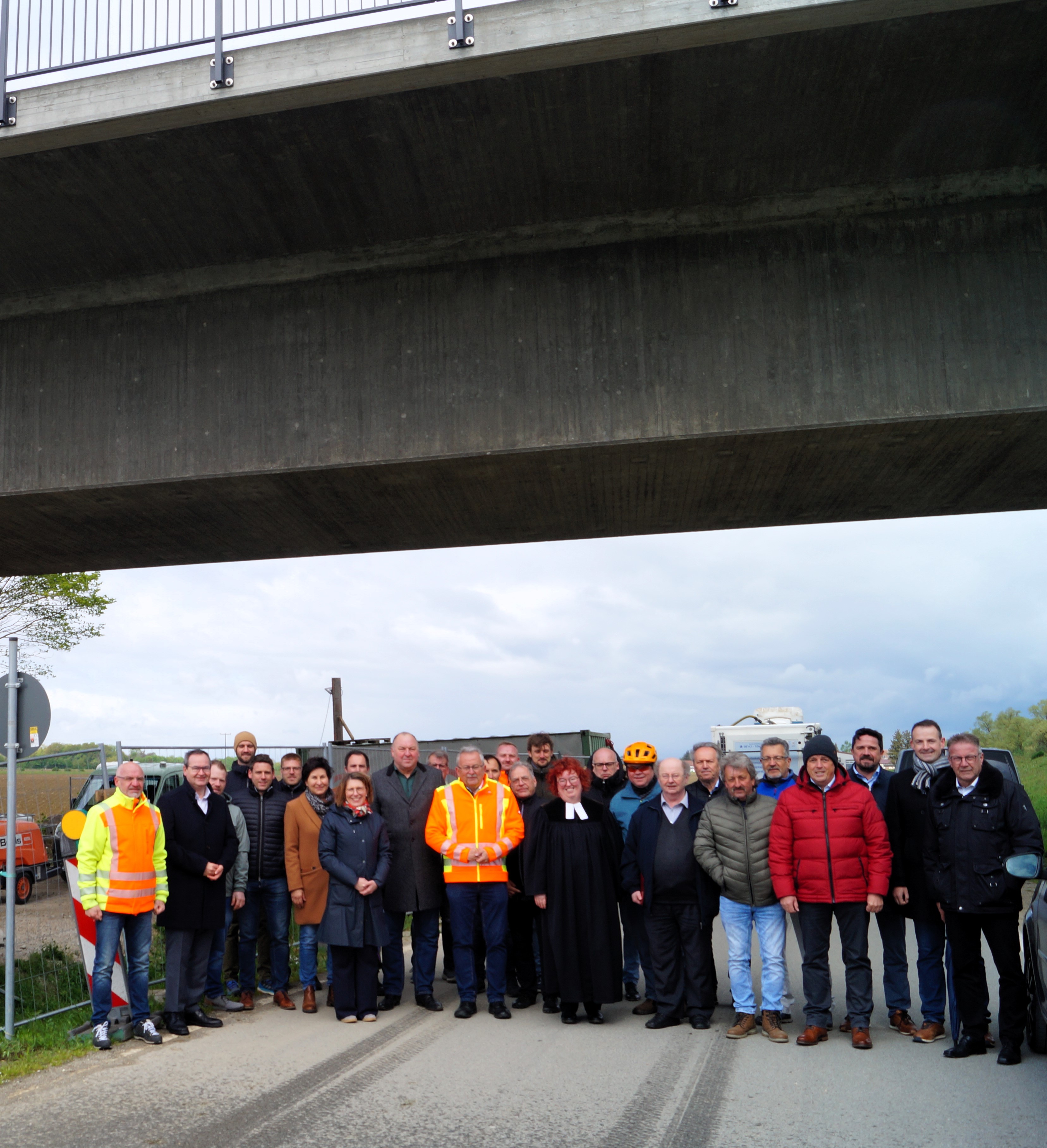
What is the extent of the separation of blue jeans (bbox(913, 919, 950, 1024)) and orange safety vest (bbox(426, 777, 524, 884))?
3.21 metres

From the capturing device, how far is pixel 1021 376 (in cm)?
764

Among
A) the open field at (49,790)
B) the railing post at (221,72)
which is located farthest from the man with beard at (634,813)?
the railing post at (221,72)

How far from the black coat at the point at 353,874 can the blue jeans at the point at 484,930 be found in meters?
0.60

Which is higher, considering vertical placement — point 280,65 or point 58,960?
point 280,65

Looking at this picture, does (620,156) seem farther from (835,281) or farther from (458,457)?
(458,457)

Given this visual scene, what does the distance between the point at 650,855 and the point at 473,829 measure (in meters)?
1.49

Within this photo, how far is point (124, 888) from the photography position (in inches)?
310

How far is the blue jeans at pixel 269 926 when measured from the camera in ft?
29.5

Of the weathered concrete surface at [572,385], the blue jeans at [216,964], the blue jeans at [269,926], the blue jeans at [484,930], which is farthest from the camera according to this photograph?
the blue jeans at [269,926]

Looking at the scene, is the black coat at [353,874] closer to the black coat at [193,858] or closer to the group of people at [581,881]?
the group of people at [581,881]

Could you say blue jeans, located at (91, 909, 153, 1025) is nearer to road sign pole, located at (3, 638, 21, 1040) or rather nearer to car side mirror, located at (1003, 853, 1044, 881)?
road sign pole, located at (3, 638, 21, 1040)

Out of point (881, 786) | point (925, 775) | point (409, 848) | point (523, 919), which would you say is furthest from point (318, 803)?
point (925, 775)

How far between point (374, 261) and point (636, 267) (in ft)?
6.97

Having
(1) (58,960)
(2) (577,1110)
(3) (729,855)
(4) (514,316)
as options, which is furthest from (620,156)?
(1) (58,960)
